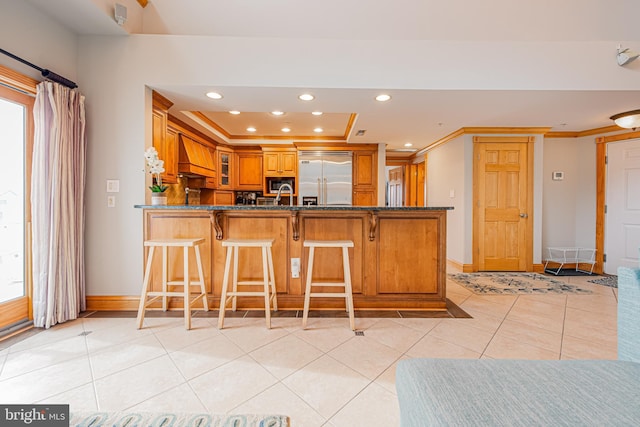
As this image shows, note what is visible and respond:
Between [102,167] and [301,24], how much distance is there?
255 centimetres

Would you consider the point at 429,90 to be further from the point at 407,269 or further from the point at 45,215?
the point at 45,215

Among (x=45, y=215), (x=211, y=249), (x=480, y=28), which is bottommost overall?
(x=211, y=249)

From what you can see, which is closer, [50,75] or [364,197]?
[50,75]

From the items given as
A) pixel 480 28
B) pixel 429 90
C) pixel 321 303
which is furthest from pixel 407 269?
pixel 480 28

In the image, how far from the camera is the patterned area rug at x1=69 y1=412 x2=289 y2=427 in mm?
1210

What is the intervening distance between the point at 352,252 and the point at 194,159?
3.24m

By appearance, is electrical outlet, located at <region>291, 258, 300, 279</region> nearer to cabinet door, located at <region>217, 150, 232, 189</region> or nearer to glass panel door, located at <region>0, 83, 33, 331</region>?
glass panel door, located at <region>0, 83, 33, 331</region>

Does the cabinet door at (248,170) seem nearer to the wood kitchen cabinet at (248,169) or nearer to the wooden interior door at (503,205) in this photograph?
the wood kitchen cabinet at (248,169)

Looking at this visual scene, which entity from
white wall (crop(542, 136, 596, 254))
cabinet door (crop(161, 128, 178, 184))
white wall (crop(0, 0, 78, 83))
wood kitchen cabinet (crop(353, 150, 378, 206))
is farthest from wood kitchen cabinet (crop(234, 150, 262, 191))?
white wall (crop(542, 136, 596, 254))

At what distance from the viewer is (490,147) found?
430cm

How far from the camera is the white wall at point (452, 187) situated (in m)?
4.33

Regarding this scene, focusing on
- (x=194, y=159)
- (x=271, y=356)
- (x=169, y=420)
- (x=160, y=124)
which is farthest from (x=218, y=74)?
(x=169, y=420)

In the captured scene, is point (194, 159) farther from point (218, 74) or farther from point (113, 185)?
point (218, 74)

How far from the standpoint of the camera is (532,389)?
28.9 inches
